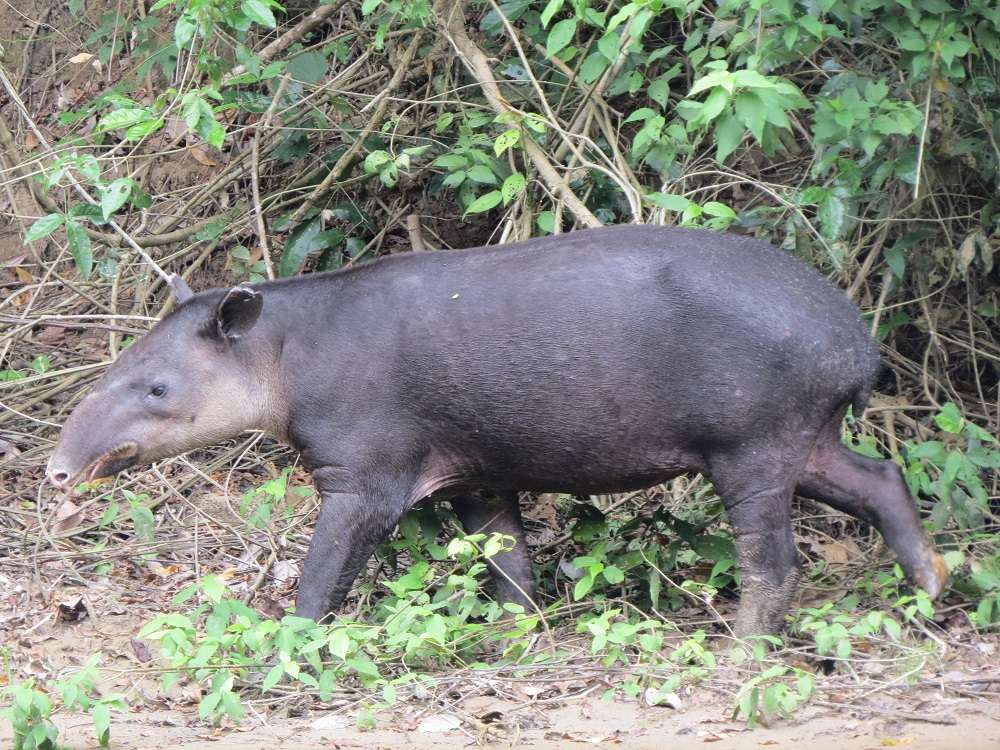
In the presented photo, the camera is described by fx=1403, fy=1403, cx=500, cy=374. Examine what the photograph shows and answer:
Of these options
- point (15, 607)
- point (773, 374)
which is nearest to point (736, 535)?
point (773, 374)

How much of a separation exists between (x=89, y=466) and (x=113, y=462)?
0.36 feet

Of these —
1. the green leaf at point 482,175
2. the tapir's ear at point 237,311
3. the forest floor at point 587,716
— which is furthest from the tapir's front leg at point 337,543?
the green leaf at point 482,175

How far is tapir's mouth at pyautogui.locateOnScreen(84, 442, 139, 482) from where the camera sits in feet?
19.2

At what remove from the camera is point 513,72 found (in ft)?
25.6

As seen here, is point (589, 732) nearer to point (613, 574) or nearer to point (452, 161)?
point (613, 574)

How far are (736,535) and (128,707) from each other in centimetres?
240

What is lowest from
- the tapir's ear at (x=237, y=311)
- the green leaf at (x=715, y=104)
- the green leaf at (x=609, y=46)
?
the tapir's ear at (x=237, y=311)

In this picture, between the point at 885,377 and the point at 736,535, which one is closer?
the point at 736,535

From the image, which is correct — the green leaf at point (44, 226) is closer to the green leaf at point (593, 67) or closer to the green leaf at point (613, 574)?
the green leaf at point (593, 67)

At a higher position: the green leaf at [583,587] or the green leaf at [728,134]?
the green leaf at [728,134]

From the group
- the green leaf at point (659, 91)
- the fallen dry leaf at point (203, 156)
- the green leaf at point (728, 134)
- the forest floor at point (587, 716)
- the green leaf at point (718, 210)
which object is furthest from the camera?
the fallen dry leaf at point (203, 156)

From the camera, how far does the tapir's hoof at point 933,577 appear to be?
552cm

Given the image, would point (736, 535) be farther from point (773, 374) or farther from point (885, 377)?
point (885, 377)

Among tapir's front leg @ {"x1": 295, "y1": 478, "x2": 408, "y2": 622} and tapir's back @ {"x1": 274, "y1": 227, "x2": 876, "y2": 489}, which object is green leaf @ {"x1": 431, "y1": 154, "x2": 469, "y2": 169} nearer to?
tapir's back @ {"x1": 274, "y1": 227, "x2": 876, "y2": 489}
